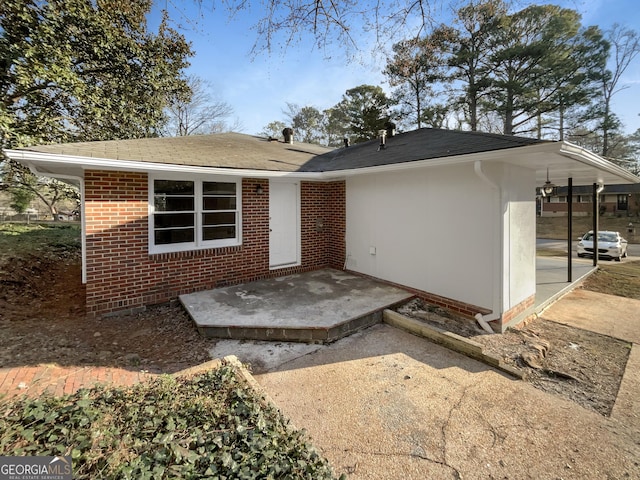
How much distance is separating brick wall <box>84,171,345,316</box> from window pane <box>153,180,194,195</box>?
239mm

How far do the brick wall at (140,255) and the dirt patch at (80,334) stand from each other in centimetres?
41

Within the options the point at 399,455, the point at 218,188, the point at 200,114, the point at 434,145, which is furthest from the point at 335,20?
the point at 200,114

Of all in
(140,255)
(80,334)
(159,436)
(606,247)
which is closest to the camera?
(159,436)

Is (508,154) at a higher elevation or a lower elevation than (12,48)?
lower

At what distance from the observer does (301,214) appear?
7973mm

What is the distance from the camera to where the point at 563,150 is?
384 centimetres

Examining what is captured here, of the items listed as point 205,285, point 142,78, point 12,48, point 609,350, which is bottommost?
point 609,350

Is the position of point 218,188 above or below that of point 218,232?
above

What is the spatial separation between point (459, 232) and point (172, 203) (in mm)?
5504

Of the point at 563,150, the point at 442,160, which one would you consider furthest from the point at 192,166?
the point at 563,150

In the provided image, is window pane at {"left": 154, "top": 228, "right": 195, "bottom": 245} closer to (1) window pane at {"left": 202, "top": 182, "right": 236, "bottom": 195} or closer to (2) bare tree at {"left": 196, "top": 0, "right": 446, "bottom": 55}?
(1) window pane at {"left": 202, "top": 182, "right": 236, "bottom": 195}

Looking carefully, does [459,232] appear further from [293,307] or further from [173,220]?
[173,220]

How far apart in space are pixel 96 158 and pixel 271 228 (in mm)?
3695

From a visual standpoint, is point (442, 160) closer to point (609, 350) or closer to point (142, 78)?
point (609, 350)
